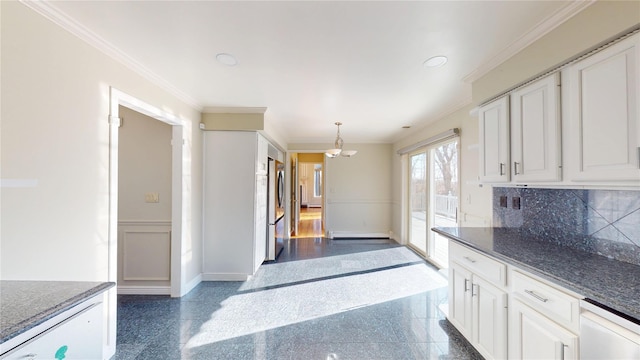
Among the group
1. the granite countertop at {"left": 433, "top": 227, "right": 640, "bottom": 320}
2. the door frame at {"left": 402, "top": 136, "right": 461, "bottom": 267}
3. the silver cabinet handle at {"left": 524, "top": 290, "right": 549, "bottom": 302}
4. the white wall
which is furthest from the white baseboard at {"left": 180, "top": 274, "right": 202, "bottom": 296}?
the door frame at {"left": 402, "top": 136, "right": 461, "bottom": 267}

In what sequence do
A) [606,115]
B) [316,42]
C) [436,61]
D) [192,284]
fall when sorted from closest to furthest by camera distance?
[606,115] < [316,42] < [436,61] < [192,284]

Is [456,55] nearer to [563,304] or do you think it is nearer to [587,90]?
[587,90]

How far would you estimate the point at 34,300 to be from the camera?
40.1 inches

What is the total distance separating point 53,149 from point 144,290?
7.34 ft

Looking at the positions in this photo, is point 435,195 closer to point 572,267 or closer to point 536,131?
point 536,131

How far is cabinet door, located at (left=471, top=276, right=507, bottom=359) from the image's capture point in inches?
63.4

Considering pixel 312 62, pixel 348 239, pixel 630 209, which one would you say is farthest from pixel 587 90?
pixel 348 239

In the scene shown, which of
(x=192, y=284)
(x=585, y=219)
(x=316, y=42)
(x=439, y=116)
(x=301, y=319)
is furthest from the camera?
(x=439, y=116)

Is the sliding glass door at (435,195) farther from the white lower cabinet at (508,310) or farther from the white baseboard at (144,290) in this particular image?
the white baseboard at (144,290)

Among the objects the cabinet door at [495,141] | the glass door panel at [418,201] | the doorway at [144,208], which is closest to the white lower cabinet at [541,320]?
the cabinet door at [495,141]

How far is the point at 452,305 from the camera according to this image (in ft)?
7.36

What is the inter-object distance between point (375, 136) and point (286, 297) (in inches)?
154

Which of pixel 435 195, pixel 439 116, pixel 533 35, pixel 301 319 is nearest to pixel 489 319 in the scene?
pixel 301 319

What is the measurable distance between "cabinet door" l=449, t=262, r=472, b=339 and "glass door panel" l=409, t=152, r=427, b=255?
2.37m
